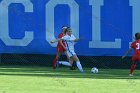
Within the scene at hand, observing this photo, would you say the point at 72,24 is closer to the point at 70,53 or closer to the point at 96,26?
the point at 96,26

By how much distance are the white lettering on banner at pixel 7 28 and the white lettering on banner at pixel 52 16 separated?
0.71m

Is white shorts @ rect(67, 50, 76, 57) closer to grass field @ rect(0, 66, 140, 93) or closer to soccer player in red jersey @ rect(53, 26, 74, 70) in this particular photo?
soccer player in red jersey @ rect(53, 26, 74, 70)

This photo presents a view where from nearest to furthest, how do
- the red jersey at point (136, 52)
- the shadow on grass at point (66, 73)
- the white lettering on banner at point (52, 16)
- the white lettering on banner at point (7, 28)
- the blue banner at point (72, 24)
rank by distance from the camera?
1. the shadow on grass at point (66, 73)
2. the red jersey at point (136, 52)
3. the blue banner at point (72, 24)
4. the white lettering on banner at point (52, 16)
5. the white lettering on banner at point (7, 28)

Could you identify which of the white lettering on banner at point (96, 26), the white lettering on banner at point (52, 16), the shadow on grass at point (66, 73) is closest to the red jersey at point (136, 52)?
the shadow on grass at point (66, 73)

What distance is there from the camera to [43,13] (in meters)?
23.3

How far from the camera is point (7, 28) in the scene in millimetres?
23484

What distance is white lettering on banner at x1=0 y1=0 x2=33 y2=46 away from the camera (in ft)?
76.6

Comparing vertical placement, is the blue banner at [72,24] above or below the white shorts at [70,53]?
above

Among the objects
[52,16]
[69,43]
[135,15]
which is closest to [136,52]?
[69,43]

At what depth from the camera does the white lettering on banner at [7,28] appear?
76.6 ft

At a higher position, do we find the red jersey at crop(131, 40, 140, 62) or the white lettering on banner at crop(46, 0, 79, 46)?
the white lettering on banner at crop(46, 0, 79, 46)

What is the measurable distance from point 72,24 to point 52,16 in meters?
0.90

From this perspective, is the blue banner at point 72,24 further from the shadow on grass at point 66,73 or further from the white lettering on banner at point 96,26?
the shadow on grass at point 66,73

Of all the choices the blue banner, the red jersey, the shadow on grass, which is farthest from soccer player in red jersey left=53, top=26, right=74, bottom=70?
the red jersey
